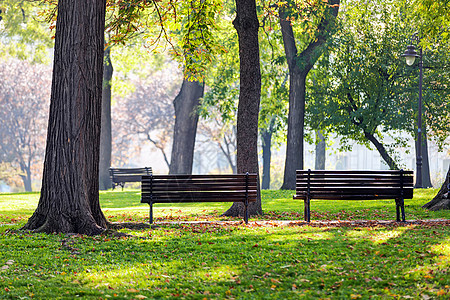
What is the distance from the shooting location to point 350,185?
35.9 ft

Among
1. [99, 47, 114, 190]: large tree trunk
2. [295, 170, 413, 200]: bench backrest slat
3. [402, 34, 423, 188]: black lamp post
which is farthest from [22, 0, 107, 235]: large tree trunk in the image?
[99, 47, 114, 190]: large tree trunk

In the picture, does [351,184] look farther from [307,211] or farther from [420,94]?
[420,94]

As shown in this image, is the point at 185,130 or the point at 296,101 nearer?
the point at 296,101

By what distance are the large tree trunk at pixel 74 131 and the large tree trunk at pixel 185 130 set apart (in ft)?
58.1

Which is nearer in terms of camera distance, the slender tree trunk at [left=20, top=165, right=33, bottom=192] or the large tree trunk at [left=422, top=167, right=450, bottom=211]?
the large tree trunk at [left=422, top=167, right=450, bottom=211]

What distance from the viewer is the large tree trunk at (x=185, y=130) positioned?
2759 cm

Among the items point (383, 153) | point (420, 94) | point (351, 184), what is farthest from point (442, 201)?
point (383, 153)

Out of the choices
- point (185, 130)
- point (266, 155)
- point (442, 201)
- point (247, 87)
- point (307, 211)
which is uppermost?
point (185, 130)

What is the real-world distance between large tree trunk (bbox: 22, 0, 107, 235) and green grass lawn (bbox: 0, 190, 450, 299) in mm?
522

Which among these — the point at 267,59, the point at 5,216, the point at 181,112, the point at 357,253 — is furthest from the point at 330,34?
the point at 357,253

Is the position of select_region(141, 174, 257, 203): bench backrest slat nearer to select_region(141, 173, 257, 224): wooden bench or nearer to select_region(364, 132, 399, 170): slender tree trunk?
select_region(141, 173, 257, 224): wooden bench

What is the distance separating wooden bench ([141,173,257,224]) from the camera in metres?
10.7

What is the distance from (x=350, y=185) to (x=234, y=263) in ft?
14.5

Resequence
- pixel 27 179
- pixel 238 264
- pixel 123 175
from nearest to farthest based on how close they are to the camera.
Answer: pixel 238 264
pixel 123 175
pixel 27 179
